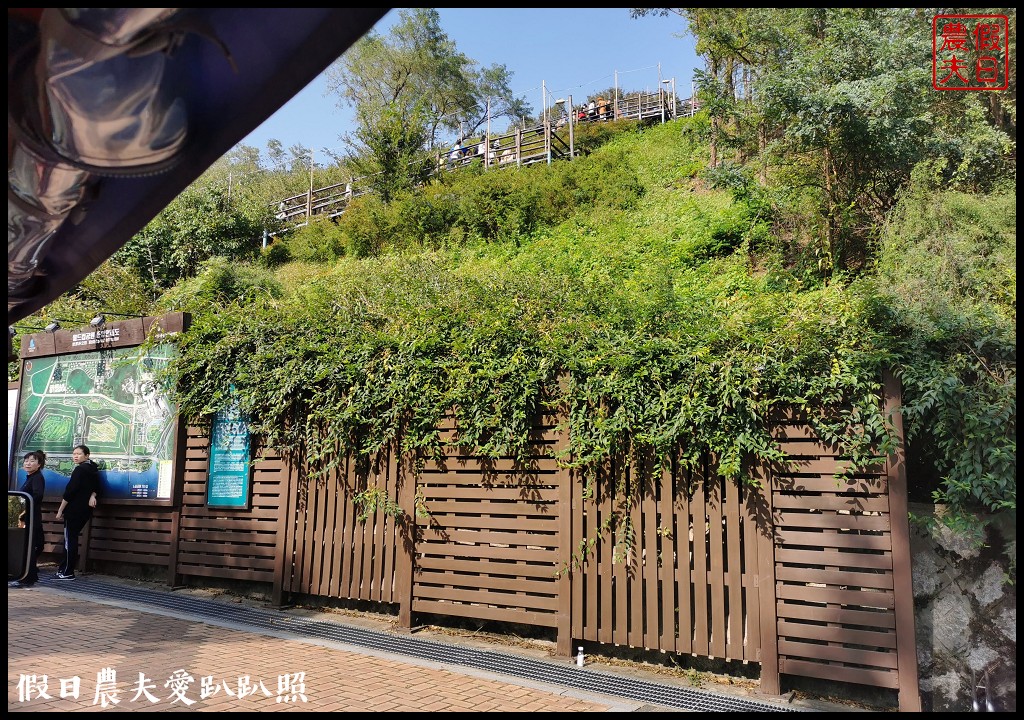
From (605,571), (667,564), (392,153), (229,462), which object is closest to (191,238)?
(392,153)

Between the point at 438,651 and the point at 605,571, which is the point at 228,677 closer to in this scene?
the point at 438,651

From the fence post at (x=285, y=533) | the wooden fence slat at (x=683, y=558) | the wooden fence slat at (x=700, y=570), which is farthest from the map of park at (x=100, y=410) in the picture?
the wooden fence slat at (x=700, y=570)

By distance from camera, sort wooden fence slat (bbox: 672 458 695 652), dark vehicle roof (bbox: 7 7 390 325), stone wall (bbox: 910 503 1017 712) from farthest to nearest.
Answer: wooden fence slat (bbox: 672 458 695 652) < stone wall (bbox: 910 503 1017 712) < dark vehicle roof (bbox: 7 7 390 325)

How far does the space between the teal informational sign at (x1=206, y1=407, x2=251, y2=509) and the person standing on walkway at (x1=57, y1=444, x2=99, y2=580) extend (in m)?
2.07

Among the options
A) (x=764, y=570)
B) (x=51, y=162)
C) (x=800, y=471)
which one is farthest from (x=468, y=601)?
(x=51, y=162)

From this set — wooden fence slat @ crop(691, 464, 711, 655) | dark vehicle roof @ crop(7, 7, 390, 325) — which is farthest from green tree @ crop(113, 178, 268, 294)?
dark vehicle roof @ crop(7, 7, 390, 325)

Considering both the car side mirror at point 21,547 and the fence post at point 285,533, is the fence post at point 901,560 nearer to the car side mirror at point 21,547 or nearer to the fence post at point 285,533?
the car side mirror at point 21,547

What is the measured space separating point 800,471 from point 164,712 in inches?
179

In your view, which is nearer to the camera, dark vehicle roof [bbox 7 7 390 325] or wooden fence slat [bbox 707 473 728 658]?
dark vehicle roof [bbox 7 7 390 325]

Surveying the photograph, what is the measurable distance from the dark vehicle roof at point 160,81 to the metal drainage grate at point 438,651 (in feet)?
15.0

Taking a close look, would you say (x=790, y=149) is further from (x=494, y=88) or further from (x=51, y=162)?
(x=494, y=88)

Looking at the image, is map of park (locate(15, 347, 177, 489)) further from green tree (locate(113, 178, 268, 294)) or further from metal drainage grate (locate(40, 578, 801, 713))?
green tree (locate(113, 178, 268, 294))

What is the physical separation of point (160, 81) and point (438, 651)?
551cm

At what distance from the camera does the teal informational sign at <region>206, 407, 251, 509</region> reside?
27.0 ft
